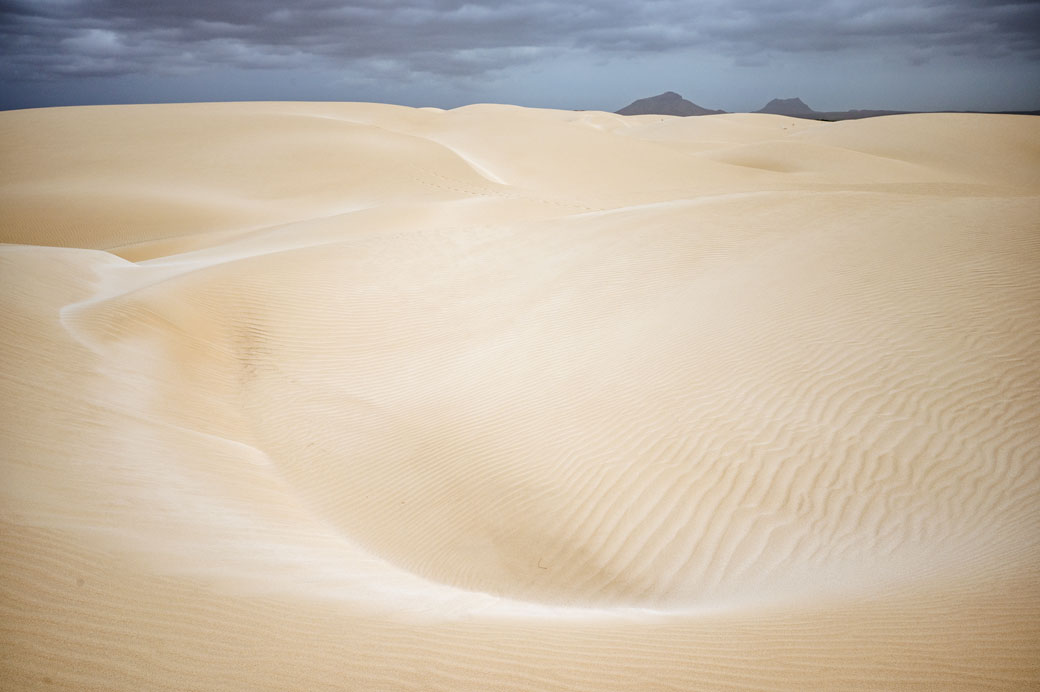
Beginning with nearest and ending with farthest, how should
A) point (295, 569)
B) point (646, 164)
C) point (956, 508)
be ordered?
point (295, 569)
point (956, 508)
point (646, 164)

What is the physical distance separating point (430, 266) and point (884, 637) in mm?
12432

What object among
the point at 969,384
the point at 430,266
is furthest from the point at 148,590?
the point at 430,266

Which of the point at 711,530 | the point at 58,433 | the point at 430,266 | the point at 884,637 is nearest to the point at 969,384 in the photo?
the point at 711,530

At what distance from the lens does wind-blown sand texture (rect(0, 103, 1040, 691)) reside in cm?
317

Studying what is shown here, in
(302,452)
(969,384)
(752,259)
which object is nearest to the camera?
(969,384)

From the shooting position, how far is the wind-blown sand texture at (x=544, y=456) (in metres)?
3.17

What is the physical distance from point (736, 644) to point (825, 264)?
27.8ft

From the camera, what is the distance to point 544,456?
23.9ft

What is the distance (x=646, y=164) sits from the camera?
38.2 metres

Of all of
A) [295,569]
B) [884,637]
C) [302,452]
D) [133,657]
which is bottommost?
[302,452]

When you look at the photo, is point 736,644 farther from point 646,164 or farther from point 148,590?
point 646,164

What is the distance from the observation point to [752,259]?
11.5 m

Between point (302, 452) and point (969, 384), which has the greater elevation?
point (969, 384)

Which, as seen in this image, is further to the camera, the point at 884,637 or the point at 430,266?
the point at 430,266
